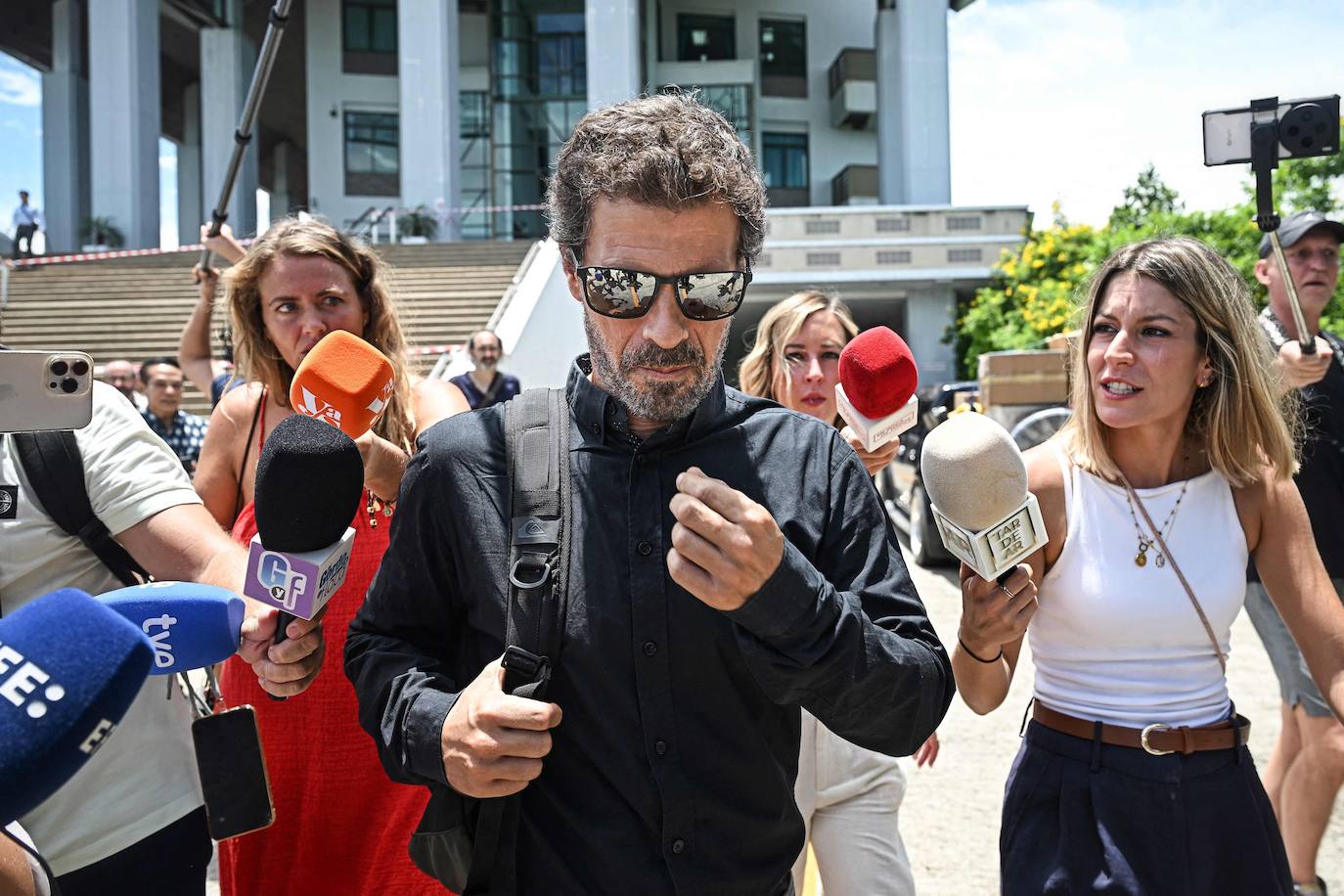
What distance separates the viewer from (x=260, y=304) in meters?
2.98

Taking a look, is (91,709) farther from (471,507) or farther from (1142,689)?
(1142,689)

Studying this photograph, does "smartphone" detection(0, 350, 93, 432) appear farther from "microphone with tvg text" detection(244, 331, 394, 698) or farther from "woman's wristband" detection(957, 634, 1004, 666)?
"woman's wristband" detection(957, 634, 1004, 666)

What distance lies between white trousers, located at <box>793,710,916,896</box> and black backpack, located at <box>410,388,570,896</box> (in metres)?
1.30

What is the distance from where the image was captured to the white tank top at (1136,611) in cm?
241

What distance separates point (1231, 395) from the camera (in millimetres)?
2582

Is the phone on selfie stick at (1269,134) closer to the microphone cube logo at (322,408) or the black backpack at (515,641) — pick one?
the black backpack at (515,641)

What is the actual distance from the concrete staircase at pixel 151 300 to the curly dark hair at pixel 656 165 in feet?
38.5

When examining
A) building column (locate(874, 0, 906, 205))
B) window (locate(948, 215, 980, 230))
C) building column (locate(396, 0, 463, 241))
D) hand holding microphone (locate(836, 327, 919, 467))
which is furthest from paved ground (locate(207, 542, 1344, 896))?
building column (locate(874, 0, 906, 205))

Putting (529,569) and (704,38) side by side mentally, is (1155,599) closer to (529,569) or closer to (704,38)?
(529,569)

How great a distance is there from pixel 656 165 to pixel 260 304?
5.54 feet

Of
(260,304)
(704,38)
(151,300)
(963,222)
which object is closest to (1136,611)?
(260,304)

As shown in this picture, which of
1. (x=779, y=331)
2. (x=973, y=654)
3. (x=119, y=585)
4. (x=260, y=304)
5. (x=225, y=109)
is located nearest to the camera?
(x=119, y=585)

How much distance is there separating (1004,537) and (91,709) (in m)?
1.46

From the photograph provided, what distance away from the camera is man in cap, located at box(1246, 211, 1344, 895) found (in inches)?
140
